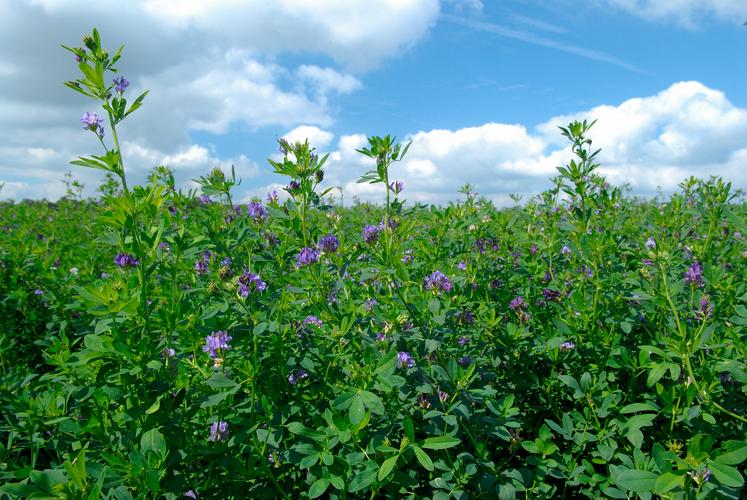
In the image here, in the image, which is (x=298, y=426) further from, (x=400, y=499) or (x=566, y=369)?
(x=566, y=369)

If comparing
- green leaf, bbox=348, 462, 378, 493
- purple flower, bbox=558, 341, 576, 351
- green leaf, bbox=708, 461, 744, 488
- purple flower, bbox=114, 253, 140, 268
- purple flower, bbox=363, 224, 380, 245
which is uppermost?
purple flower, bbox=363, 224, 380, 245

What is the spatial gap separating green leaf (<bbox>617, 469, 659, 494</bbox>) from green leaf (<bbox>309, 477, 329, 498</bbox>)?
3.63ft

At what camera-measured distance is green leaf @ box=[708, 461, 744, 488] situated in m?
1.62

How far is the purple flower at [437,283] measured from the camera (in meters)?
2.47

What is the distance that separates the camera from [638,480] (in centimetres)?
177

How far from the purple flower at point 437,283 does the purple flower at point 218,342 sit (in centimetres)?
103

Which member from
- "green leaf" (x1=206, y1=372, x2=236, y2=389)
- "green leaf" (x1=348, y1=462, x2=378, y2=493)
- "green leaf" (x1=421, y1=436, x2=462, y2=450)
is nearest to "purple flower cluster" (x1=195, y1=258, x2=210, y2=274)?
"green leaf" (x1=206, y1=372, x2=236, y2=389)

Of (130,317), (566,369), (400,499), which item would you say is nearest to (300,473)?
(400,499)

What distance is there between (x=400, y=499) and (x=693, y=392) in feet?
4.61

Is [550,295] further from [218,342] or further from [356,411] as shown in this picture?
[218,342]

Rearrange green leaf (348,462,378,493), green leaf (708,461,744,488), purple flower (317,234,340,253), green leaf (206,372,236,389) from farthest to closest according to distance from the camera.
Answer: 1. purple flower (317,234,340,253)
2. green leaf (206,372,236,389)
3. green leaf (348,462,378,493)
4. green leaf (708,461,744,488)

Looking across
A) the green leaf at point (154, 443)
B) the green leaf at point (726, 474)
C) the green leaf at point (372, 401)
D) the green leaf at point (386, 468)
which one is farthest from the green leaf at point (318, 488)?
the green leaf at point (726, 474)

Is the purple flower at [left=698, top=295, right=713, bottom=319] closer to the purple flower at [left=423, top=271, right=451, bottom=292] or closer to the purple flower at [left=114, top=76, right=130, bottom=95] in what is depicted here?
the purple flower at [left=423, top=271, right=451, bottom=292]

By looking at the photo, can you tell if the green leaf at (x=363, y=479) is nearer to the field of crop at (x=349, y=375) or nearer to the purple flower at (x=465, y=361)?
the field of crop at (x=349, y=375)
